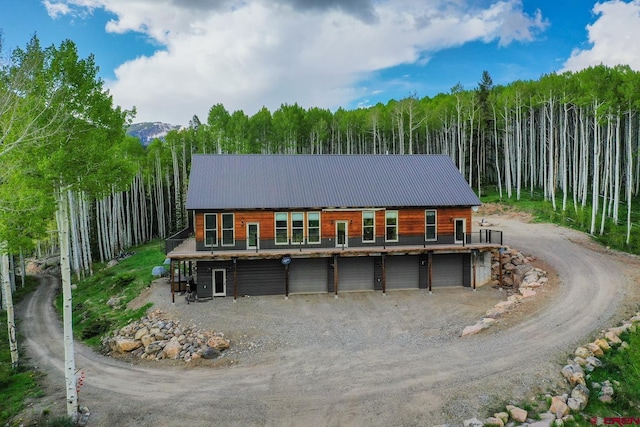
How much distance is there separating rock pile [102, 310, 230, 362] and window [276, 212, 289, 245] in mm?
6763

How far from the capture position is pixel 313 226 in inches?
857

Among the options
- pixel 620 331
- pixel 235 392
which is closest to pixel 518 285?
pixel 620 331

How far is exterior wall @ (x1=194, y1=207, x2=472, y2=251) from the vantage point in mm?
20984

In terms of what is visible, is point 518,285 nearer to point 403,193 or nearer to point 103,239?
point 403,193

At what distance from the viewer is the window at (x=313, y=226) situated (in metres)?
21.7

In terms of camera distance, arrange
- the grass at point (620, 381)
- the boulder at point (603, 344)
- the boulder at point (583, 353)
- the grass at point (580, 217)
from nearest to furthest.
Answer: the grass at point (620, 381) < the boulder at point (583, 353) < the boulder at point (603, 344) < the grass at point (580, 217)

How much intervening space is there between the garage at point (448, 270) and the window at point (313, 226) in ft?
24.1

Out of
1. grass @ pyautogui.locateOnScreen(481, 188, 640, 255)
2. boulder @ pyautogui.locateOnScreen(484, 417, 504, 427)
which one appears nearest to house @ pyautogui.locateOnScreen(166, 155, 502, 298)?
→ grass @ pyautogui.locateOnScreen(481, 188, 640, 255)

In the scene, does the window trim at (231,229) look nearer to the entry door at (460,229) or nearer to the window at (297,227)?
the window at (297,227)

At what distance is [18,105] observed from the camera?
31.2 feet

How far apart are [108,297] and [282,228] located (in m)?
12.2

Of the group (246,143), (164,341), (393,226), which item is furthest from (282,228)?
(246,143)

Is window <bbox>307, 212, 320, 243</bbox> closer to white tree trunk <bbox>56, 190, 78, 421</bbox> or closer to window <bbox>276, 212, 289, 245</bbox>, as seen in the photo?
window <bbox>276, 212, 289, 245</bbox>

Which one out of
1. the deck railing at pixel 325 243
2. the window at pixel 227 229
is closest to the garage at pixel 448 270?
the deck railing at pixel 325 243
